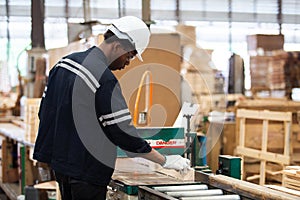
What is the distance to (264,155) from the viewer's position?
5266mm

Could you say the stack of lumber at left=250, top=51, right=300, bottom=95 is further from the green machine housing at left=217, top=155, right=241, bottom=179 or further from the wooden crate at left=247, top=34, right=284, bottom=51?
the green machine housing at left=217, top=155, right=241, bottom=179

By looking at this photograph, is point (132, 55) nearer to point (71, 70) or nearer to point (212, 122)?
point (71, 70)

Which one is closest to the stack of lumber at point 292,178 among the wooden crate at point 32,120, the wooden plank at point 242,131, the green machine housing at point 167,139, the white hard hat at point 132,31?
the green machine housing at point 167,139

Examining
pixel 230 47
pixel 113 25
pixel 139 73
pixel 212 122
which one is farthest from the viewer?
pixel 230 47

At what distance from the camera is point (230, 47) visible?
15922mm

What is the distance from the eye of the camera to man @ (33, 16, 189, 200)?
285cm

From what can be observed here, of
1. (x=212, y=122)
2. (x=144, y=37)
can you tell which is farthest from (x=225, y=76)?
(x=144, y=37)

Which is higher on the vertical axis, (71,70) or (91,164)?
(71,70)

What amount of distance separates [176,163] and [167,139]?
1.25 ft

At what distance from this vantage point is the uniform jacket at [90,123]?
112 inches

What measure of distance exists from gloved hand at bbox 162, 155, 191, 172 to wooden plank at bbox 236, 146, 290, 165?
7.16 feet

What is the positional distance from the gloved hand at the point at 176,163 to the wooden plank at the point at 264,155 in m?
2.18

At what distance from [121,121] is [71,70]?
39 centimetres

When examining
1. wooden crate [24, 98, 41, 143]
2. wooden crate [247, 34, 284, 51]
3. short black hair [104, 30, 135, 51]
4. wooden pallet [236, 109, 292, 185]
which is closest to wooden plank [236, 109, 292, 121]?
wooden pallet [236, 109, 292, 185]
